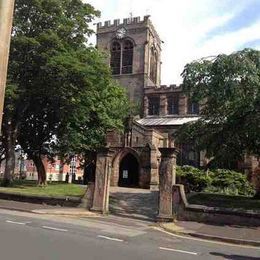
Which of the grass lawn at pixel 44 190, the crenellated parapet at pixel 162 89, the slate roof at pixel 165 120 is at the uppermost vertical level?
the crenellated parapet at pixel 162 89

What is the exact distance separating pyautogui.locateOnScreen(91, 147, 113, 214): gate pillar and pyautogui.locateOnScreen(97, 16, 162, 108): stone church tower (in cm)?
4140

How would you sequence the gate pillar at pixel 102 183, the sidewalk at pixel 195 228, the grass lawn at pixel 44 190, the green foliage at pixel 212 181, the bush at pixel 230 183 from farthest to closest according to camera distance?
1. the green foliage at pixel 212 181
2. the bush at pixel 230 183
3. the grass lawn at pixel 44 190
4. the gate pillar at pixel 102 183
5. the sidewalk at pixel 195 228

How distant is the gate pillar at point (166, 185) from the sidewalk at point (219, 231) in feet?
2.36

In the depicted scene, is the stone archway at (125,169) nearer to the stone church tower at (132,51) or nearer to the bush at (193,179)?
the bush at (193,179)

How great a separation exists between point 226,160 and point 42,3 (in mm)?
16070

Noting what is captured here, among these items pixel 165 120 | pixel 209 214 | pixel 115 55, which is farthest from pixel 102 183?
pixel 115 55

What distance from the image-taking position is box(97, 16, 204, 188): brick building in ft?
143

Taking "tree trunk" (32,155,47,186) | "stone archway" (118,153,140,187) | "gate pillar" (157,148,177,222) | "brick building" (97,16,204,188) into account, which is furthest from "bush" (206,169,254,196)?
"gate pillar" (157,148,177,222)

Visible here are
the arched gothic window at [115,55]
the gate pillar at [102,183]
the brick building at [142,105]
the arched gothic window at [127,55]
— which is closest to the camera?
the gate pillar at [102,183]

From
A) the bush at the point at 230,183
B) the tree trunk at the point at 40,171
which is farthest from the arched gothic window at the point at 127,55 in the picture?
the tree trunk at the point at 40,171

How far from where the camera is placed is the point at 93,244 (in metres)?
11.7

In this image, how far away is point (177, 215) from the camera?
67.9ft

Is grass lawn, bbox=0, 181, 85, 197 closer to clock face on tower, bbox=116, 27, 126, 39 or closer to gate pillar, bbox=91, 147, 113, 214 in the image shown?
gate pillar, bbox=91, 147, 113, 214

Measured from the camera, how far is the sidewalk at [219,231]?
51.4 ft
